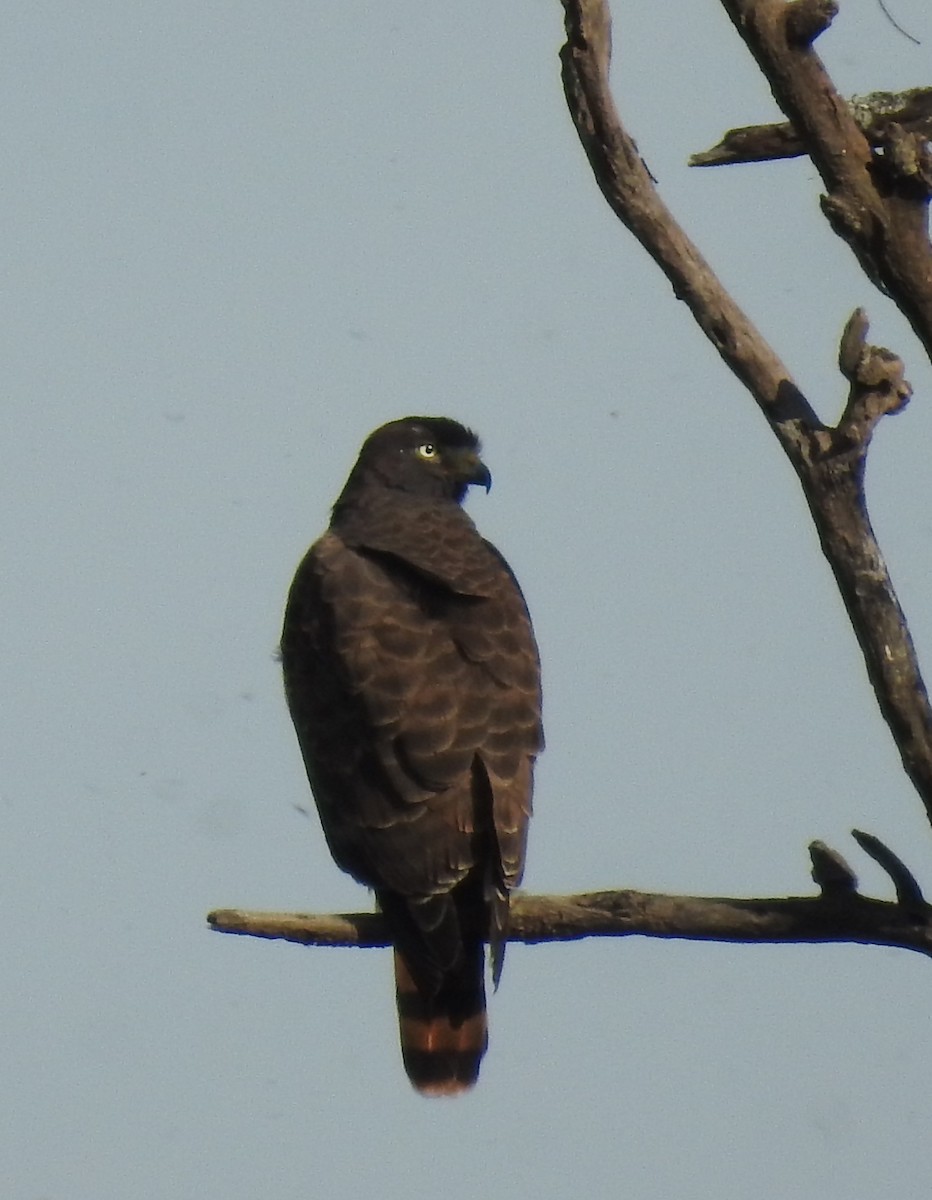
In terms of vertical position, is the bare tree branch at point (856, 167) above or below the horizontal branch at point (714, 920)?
above

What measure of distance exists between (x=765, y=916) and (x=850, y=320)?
1.42m

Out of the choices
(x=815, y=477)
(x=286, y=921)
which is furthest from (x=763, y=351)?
(x=286, y=921)

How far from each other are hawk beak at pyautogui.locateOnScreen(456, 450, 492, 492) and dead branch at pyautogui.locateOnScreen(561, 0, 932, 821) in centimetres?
262

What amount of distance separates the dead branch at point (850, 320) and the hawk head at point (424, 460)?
8.57 ft

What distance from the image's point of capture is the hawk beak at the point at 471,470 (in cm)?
719

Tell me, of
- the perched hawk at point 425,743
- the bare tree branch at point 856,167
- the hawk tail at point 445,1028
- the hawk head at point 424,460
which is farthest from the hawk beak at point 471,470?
the bare tree branch at point 856,167

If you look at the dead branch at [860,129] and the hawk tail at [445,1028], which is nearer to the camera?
the dead branch at [860,129]

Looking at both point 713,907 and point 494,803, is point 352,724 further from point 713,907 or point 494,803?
point 713,907

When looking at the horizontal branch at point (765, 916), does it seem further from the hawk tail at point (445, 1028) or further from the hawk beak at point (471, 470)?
the hawk beak at point (471, 470)

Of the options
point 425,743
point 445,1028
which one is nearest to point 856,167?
point 425,743

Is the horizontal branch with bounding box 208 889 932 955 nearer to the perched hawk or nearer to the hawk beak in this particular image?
the perched hawk

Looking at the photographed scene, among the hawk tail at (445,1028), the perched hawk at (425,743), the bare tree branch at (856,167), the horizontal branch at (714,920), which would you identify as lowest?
the hawk tail at (445,1028)

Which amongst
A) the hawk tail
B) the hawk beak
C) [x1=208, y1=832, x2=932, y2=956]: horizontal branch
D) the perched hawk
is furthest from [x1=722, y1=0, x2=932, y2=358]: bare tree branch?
the hawk beak

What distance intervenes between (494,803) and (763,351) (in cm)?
167
